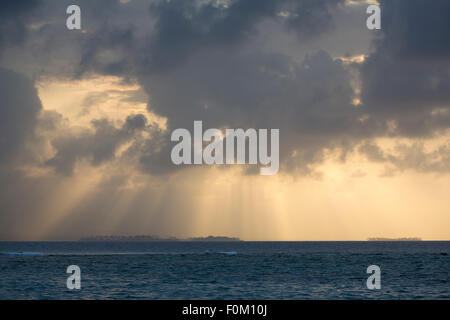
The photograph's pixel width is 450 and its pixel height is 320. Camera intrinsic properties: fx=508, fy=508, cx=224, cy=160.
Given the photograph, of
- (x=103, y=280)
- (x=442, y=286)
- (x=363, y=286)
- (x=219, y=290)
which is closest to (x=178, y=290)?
(x=219, y=290)
